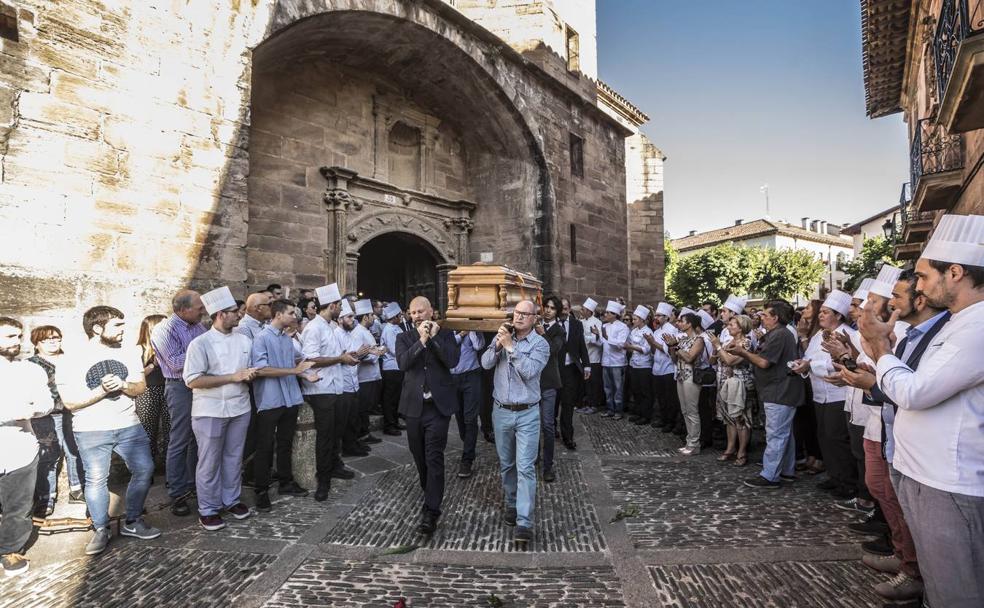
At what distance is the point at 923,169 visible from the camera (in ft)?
30.9

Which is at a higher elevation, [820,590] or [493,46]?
[493,46]

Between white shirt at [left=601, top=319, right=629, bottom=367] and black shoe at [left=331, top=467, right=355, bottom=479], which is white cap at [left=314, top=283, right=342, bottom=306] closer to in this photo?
black shoe at [left=331, top=467, right=355, bottom=479]

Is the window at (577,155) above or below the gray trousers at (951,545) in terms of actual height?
above

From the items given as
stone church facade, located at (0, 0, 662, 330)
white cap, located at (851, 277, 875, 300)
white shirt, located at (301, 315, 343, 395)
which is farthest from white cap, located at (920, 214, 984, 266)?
stone church facade, located at (0, 0, 662, 330)

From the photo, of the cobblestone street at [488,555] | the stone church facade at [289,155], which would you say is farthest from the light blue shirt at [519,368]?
the stone church facade at [289,155]

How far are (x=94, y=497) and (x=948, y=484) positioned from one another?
5.41 metres

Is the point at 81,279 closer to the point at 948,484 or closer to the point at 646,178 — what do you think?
the point at 948,484

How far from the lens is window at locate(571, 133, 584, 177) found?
13852mm

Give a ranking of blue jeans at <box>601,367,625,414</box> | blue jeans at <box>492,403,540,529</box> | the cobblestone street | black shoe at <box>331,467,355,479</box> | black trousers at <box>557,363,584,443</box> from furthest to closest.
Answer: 1. blue jeans at <box>601,367,625,414</box>
2. black trousers at <box>557,363,584,443</box>
3. black shoe at <box>331,467,355,479</box>
4. blue jeans at <box>492,403,540,529</box>
5. the cobblestone street

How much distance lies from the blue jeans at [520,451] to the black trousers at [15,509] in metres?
3.52

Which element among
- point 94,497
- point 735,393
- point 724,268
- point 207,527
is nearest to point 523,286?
point 735,393

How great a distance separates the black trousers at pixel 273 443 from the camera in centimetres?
477

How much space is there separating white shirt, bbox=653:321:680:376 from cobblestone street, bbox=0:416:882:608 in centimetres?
288

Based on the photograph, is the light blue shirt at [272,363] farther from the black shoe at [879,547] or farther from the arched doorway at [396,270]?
the arched doorway at [396,270]
